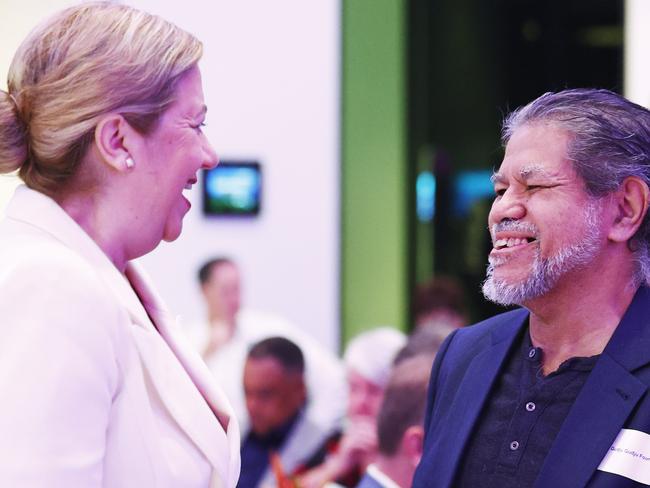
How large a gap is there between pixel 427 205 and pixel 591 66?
1.53 m

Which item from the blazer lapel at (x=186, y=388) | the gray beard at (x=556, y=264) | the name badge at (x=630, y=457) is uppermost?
the gray beard at (x=556, y=264)

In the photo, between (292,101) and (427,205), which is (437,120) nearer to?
(427,205)

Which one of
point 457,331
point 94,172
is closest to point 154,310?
point 94,172

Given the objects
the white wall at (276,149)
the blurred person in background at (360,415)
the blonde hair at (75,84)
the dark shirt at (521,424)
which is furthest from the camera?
the white wall at (276,149)

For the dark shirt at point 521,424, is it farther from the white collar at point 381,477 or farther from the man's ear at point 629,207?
the white collar at point 381,477

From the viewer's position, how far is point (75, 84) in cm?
171

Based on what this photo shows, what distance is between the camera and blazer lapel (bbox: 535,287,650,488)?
186 cm

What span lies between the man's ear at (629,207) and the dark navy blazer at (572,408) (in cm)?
13

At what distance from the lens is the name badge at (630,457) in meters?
1.81

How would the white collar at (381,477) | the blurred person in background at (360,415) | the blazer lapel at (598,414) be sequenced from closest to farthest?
the blazer lapel at (598,414) < the white collar at (381,477) < the blurred person in background at (360,415)

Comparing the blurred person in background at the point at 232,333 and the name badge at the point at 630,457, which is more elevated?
the name badge at the point at 630,457

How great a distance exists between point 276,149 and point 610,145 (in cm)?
478

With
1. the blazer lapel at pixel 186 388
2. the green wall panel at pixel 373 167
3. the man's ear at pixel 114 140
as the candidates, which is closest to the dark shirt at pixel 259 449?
the green wall panel at pixel 373 167

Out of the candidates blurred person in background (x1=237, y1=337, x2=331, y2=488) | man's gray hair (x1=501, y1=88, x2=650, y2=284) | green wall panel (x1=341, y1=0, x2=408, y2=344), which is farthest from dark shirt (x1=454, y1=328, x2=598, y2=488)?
green wall panel (x1=341, y1=0, x2=408, y2=344)
